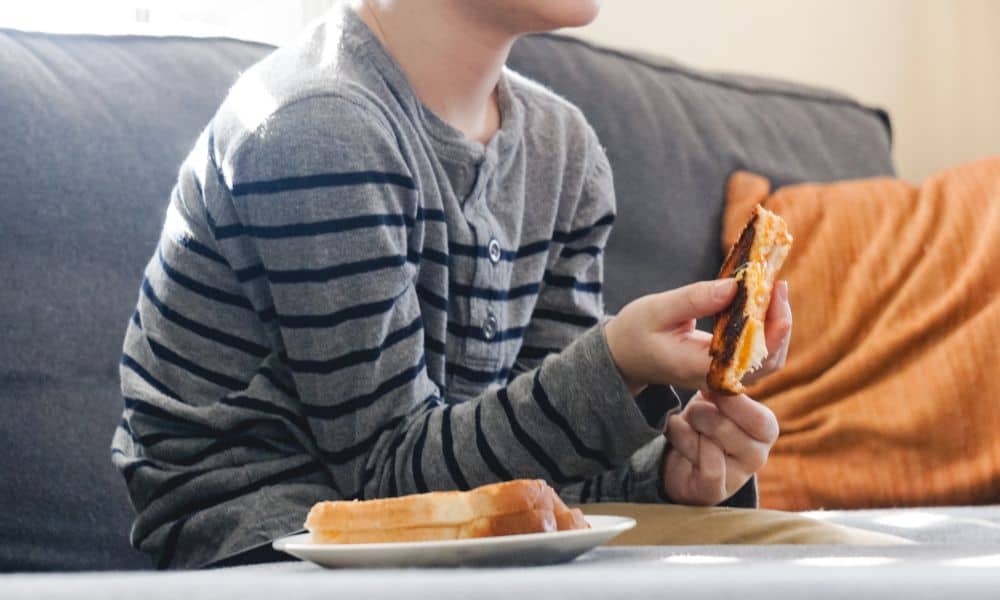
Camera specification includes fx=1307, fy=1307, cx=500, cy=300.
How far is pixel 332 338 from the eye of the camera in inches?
37.7

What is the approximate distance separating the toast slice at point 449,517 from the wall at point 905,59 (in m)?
1.85

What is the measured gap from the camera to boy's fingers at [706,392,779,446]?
38.2 inches

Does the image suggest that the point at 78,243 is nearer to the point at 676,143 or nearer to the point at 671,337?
the point at 671,337

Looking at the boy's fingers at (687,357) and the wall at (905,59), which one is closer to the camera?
the boy's fingers at (687,357)

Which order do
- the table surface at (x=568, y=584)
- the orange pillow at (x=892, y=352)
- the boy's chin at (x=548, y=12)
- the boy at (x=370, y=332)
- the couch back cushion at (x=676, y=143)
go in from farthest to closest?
the couch back cushion at (x=676, y=143) < the orange pillow at (x=892, y=352) < the boy's chin at (x=548, y=12) < the boy at (x=370, y=332) < the table surface at (x=568, y=584)

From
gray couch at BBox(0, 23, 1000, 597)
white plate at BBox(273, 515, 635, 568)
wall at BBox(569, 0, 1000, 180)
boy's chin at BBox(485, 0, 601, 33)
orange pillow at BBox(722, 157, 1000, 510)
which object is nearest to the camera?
white plate at BBox(273, 515, 635, 568)

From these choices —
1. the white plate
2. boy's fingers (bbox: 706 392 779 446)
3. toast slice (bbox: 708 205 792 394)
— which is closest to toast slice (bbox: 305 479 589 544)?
the white plate

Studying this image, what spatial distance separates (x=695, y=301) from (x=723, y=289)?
0.08ft

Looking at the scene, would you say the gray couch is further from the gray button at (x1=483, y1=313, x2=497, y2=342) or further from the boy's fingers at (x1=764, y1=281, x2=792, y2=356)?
the gray button at (x1=483, y1=313, x2=497, y2=342)

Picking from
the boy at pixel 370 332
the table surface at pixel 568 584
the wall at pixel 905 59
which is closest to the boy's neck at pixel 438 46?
the boy at pixel 370 332

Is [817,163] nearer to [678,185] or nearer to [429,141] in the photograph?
[678,185]

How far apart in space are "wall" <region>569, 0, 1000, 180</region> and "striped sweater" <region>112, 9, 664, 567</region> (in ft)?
4.67

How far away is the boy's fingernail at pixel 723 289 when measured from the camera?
0.83m

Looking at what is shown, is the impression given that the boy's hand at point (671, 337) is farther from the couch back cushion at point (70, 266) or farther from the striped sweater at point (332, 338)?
the couch back cushion at point (70, 266)
